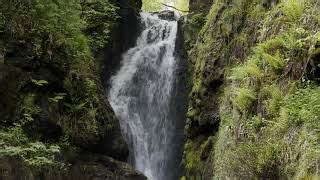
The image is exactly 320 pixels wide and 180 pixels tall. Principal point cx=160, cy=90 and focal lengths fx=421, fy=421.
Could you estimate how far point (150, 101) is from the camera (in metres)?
18.4

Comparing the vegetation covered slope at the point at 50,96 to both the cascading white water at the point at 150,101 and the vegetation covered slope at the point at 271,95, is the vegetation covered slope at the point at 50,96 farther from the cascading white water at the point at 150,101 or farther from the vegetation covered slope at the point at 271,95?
the cascading white water at the point at 150,101

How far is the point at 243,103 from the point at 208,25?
650cm

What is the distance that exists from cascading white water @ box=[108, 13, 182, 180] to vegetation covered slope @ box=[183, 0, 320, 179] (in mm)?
5398

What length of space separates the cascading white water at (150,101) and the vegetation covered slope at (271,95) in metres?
5.40

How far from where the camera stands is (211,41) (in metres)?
12.6

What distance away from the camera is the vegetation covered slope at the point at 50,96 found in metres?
9.49

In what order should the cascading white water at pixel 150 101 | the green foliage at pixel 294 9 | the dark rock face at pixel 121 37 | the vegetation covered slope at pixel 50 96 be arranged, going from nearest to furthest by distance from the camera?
the green foliage at pixel 294 9 → the vegetation covered slope at pixel 50 96 → the cascading white water at pixel 150 101 → the dark rock face at pixel 121 37

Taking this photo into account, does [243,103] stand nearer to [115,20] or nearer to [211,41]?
[211,41]

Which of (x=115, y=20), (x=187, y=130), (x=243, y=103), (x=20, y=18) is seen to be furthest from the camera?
(x=115, y=20)

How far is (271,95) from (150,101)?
39.3 ft

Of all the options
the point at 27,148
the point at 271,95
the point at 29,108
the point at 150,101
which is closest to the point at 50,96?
the point at 29,108

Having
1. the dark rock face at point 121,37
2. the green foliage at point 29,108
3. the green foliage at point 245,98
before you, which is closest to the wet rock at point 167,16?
the dark rock face at point 121,37

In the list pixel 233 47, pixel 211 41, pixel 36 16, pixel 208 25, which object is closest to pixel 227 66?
pixel 233 47

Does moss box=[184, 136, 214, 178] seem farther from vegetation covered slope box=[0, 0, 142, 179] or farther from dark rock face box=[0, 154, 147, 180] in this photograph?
vegetation covered slope box=[0, 0, 142, 179]
